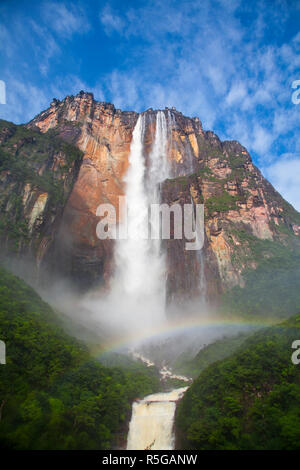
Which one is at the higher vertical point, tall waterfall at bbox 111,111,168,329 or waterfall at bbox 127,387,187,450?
tall waterfall at bbox 111,111,168,329

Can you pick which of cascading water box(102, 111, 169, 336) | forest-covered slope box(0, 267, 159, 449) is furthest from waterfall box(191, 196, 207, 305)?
forest-covered slope box(0, 267, 159, 449)


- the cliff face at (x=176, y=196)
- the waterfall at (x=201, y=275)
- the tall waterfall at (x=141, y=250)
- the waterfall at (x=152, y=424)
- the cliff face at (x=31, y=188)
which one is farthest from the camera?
the cliff face at (x=176, y=196)

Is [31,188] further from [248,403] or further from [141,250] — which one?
[248,403]

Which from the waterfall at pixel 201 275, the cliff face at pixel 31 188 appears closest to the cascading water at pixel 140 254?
the waterfall at pixel 201 275

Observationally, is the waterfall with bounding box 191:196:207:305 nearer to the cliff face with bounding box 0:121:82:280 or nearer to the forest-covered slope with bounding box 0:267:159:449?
the forest-covered slope with bounding box 0:267:159:449

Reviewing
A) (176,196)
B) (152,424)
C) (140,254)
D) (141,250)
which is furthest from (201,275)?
(152,424)

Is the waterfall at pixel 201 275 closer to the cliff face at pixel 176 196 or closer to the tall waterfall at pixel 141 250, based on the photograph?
the cliff face at pixel 176 196
